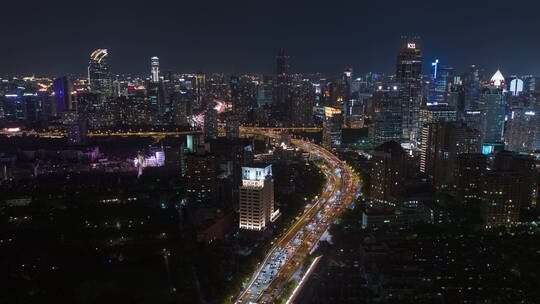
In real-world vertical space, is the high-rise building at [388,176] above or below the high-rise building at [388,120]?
below

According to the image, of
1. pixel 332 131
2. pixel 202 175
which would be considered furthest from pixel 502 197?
pixel 332 131

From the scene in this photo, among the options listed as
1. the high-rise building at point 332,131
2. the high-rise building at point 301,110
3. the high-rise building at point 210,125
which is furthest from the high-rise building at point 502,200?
the high-rise building at point 301,110

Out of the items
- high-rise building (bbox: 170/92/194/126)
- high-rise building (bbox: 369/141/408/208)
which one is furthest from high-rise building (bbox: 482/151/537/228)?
high-rise building (bbox: 170/92/194/126)

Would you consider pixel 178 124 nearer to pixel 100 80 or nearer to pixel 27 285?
pixel 100 80

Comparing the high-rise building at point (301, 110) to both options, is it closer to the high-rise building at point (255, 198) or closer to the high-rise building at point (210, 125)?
the high-rise building at point (210, 125)

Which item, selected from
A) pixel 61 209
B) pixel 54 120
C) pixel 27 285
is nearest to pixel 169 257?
pixel 27 285

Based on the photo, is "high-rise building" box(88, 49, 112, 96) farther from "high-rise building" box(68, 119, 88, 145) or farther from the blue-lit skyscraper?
"high-rise building" box(68, 119, 88, 145)
